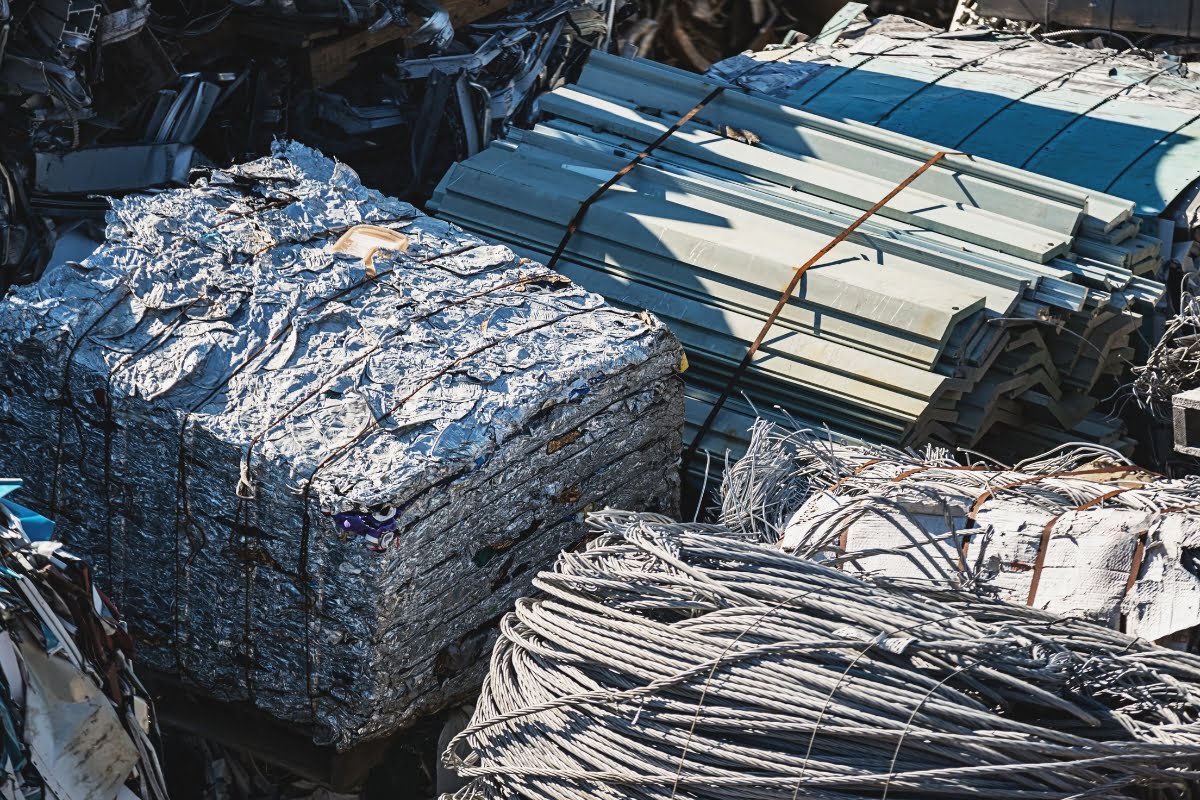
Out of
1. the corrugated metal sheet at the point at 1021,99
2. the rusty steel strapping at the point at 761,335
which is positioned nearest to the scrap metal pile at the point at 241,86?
the corrugated metal sheet at the point at 1021,99

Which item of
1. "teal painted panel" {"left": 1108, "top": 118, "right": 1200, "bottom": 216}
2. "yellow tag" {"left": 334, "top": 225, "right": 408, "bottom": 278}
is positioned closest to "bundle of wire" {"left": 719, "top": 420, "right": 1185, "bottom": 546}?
"yellow tag" {"left": 334, "top": 225, "right": 408, "bottom": 278}

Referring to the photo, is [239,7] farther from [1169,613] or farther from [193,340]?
[1169,613]

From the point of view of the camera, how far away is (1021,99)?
7.38 m

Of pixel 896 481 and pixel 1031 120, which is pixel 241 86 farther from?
pixel 896 481

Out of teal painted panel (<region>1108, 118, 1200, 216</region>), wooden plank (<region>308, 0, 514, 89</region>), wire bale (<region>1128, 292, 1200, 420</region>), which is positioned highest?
wooden plank (<region>308, 0, 514, 89</region>)

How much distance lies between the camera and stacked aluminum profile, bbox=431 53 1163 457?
5.29 metres

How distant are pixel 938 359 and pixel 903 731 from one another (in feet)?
8.01

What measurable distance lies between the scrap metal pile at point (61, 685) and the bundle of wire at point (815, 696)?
0.98 m

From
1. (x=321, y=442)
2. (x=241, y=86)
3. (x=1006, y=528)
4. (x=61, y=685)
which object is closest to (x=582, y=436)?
(x=321, y=442)

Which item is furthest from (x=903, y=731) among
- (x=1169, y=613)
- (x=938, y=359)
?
(x=938, y=359)

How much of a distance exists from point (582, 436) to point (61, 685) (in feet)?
5.54

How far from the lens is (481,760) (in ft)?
11.8

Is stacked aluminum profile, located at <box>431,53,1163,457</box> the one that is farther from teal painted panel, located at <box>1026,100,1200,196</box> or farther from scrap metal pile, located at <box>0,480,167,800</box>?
scrap metal pile, located at <box>0,480,167,800</box>

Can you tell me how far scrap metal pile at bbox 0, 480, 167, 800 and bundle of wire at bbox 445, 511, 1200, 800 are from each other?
3.21 feet
